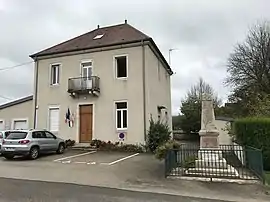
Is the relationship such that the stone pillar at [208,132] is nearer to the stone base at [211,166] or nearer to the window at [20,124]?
the stone base at [211,166]

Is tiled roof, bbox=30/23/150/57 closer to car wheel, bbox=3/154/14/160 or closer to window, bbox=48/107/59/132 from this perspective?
window, bbox=48/107/59/132

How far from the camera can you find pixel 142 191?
7.63 metres

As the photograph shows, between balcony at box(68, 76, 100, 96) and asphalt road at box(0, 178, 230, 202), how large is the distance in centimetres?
1144

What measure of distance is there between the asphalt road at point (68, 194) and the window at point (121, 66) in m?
12.3

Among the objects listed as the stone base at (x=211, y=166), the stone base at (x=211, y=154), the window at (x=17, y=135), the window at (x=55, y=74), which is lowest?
the stone base at (x=211, y=166)

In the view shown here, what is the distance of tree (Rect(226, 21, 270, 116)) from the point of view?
26703mm

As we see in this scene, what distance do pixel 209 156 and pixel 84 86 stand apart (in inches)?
457

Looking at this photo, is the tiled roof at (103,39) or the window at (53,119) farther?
the window at (53,119)

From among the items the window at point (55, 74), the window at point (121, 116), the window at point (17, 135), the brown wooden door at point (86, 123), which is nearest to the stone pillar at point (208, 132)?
the window at point (121, 116)

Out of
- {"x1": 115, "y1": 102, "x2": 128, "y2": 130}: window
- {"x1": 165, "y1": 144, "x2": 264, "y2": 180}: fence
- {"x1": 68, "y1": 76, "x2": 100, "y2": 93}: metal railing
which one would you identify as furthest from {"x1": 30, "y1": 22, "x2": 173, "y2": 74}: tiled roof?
{"x1": 165, "y1": 144, "x2": 264, "y2": 180}: fence

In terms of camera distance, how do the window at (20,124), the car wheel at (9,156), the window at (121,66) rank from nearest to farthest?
the car wheel at (9,156), the window at (121,66), the window at (20,124)

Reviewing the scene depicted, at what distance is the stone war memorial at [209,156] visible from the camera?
9.70m

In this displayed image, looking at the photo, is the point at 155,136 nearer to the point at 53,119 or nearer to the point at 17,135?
the point at 53,119

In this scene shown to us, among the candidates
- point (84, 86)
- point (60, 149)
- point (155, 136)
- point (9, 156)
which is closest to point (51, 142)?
point (60, 149)
